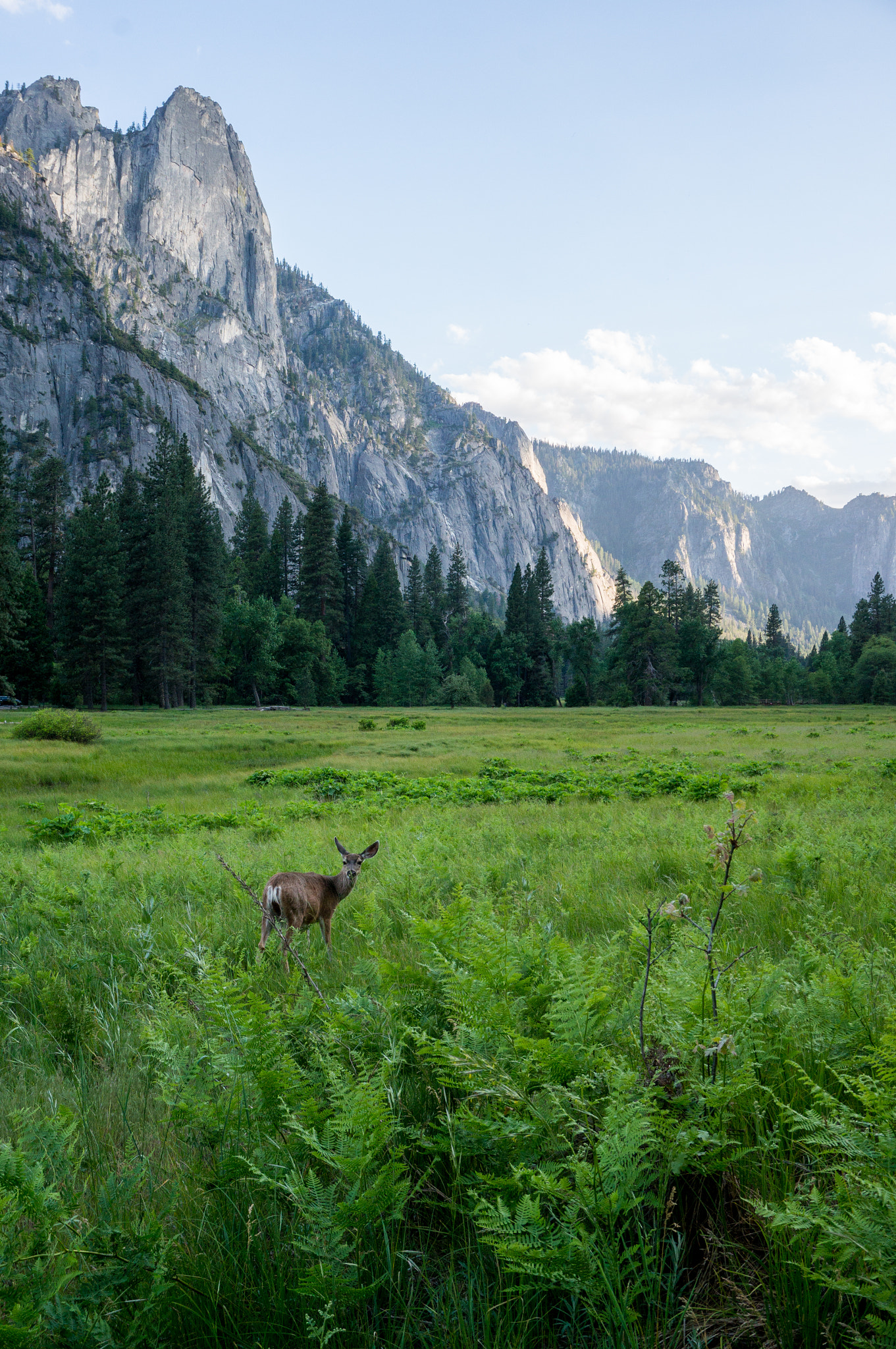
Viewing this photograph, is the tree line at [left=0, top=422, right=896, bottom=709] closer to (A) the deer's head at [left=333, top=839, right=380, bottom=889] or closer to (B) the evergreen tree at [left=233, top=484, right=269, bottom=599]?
(B) the evergreen tree at [left=233, top=484, right=269, bottom=599]

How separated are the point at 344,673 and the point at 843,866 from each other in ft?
238

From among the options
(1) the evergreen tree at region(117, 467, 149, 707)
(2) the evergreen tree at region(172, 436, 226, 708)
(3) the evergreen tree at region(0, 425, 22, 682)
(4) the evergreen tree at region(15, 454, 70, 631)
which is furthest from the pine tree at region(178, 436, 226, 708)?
(4) the evergreen tree at region(15, 454, 70, 631)

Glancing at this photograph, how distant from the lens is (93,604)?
51.5 meters

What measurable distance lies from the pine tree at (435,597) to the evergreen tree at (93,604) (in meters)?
43.9

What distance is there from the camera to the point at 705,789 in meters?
13.0

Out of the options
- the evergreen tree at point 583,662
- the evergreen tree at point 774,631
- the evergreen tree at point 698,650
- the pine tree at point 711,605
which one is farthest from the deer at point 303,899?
the evergreen tree at point 774,631

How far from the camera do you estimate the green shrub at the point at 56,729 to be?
24109 mm

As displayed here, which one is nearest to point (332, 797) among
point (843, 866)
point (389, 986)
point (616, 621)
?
point (843, 866)

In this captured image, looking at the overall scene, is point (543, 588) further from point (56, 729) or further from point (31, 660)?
point (56, 729)

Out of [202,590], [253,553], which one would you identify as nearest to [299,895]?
[202,590]

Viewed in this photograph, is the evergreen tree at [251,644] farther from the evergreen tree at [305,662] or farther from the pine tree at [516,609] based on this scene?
the pine tree at [516,609]

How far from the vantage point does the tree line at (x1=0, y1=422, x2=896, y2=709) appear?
53975mm

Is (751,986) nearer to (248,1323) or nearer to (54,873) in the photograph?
(248,1323)

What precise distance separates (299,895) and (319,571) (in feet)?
252
